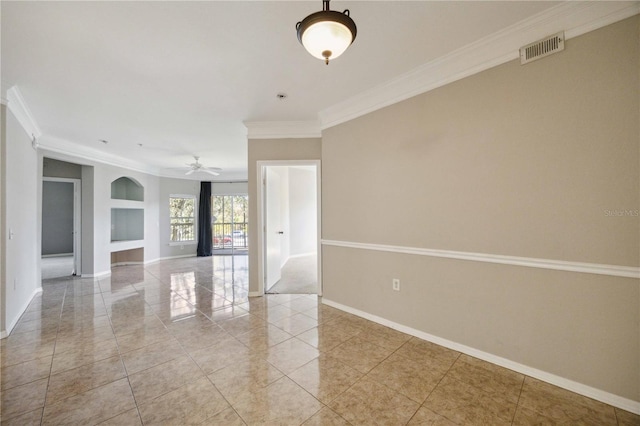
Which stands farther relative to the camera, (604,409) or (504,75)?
(504,75)

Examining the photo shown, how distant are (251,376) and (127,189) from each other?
7.61 metres

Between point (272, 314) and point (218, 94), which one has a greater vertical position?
point (218, 94)

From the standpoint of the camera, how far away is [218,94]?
3072 mm

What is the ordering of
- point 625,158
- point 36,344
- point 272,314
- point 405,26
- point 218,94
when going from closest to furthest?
point 625,158
point 405,26
point 36,344
point 218,94
point 272,314

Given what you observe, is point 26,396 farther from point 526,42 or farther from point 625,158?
point 526,42

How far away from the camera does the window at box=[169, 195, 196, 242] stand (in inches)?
324

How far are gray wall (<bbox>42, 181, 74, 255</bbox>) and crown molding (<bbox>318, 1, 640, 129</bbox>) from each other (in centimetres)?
1087

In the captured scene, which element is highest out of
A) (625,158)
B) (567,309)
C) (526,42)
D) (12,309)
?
(526,42)

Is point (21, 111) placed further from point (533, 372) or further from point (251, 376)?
point (533, 372)

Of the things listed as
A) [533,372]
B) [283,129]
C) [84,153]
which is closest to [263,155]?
[283,129]

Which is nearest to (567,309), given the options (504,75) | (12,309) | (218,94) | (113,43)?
(504,75)

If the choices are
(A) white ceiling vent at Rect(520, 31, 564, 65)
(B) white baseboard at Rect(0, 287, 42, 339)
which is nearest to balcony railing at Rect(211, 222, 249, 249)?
(B) white baseboard at Rect(0, 287, 42, 339)

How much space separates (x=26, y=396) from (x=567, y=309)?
4117 mm

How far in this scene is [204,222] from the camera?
8.54 meters
